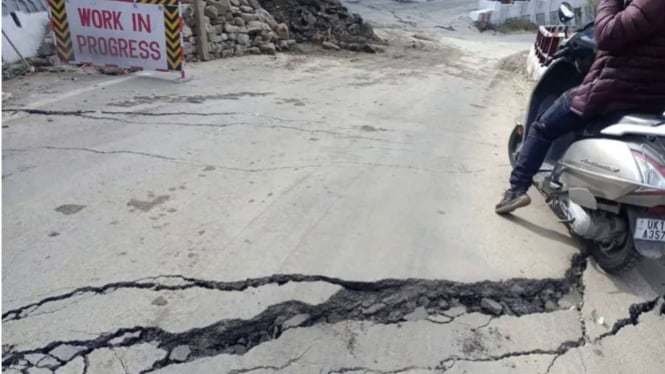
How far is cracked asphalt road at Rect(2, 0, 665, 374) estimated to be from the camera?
89.4 inches

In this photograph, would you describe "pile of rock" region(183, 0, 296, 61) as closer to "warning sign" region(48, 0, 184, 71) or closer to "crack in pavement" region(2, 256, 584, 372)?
→ "warning sign" region(48, 0, 184, 71)

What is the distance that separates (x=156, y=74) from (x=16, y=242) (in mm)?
5253

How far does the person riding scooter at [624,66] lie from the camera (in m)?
2.58

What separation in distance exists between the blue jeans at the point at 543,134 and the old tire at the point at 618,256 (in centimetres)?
63

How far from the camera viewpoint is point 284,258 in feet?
9.59

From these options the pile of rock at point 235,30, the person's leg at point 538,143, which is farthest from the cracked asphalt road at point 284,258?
the pile of rock at point 235,30

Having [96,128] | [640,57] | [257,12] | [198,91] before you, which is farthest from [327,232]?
[257,12]

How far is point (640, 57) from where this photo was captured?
2.72 meters

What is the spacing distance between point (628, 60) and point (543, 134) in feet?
2.38

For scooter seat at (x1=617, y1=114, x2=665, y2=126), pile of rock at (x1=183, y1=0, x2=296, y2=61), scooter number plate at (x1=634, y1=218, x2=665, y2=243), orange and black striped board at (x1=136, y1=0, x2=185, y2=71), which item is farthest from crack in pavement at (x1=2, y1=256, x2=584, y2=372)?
pile of rock at (x1=183, y1=0, x2=296, y2=61)

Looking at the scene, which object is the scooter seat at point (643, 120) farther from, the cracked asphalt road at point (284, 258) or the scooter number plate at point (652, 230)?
the cracked asphalt road at point (284, 258)

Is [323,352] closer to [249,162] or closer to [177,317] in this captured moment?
[177,317]

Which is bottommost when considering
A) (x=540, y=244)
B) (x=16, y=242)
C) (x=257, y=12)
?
(x=540, y=244)

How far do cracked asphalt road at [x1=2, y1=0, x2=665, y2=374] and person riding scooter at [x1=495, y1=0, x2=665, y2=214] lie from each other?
93 cm
